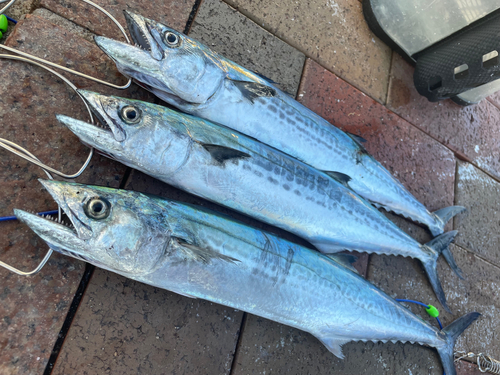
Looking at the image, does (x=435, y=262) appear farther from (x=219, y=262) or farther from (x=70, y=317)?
(x=70, y=317)

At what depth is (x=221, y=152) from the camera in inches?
72.1

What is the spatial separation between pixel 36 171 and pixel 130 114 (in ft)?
2.34

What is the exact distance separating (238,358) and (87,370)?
0.96 metres

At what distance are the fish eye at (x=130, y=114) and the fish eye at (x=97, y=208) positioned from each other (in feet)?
1.61

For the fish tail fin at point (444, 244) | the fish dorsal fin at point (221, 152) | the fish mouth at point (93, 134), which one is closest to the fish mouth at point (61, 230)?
the fish mouth at point (93, 134)

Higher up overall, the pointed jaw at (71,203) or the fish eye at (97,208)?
the fish eye at (97,208)

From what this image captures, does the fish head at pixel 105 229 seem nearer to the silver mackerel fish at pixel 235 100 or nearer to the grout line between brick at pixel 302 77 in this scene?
the silver mackerel fish at pixel 235 100

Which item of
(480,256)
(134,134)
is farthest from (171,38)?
(480,256)

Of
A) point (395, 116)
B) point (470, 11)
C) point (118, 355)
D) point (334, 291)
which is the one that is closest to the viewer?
point (118, 355)

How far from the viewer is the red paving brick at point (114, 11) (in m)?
2.12

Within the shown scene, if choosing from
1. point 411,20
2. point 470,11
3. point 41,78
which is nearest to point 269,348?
point 41,78

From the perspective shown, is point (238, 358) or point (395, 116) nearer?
point (238, 358)

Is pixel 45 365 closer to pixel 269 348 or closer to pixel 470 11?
pixel 269 348

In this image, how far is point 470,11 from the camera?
2.96 metres
